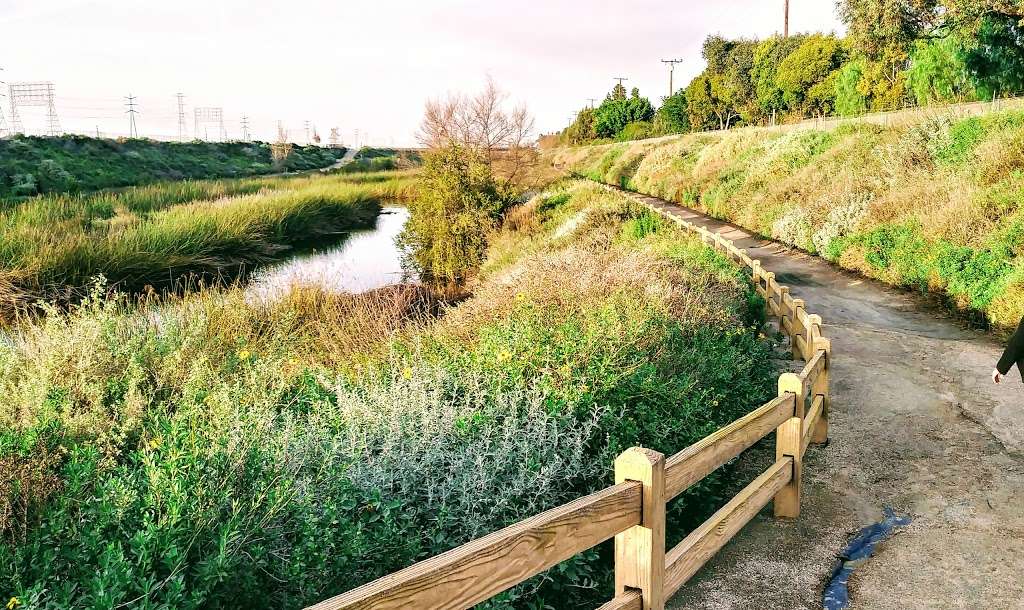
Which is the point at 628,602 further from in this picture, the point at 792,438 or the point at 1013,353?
the point at 1013,353

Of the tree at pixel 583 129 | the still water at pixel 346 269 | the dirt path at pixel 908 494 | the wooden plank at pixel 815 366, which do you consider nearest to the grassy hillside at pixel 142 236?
the still water at pixel 346 269

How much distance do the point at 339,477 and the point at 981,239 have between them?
1235cm

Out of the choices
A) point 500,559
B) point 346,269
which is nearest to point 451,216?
point 346,269

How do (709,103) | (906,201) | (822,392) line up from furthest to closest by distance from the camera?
1. (709,103)
2. (906,201)
3. (822,392)

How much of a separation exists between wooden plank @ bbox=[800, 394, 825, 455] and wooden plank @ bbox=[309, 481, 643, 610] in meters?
2.69

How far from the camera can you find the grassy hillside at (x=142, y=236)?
1473cm

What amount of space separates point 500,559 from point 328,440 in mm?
2469

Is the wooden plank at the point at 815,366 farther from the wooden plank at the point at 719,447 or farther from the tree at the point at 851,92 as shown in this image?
the tree at the point at 851,92

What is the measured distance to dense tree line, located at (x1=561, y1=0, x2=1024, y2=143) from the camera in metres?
20.4

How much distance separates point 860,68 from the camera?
33.6m

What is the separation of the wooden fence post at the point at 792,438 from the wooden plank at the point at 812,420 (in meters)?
0.12

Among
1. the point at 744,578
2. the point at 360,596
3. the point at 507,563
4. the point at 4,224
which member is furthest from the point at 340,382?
the point at 4,224

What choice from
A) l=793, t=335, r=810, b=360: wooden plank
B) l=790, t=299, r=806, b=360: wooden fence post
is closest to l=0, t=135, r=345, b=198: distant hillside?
l=790, t=299, r=806, b=360: wooden fence post

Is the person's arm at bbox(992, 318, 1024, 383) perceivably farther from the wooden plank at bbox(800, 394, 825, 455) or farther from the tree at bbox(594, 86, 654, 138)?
the tree at bbox(594, 86, 654, 138)
